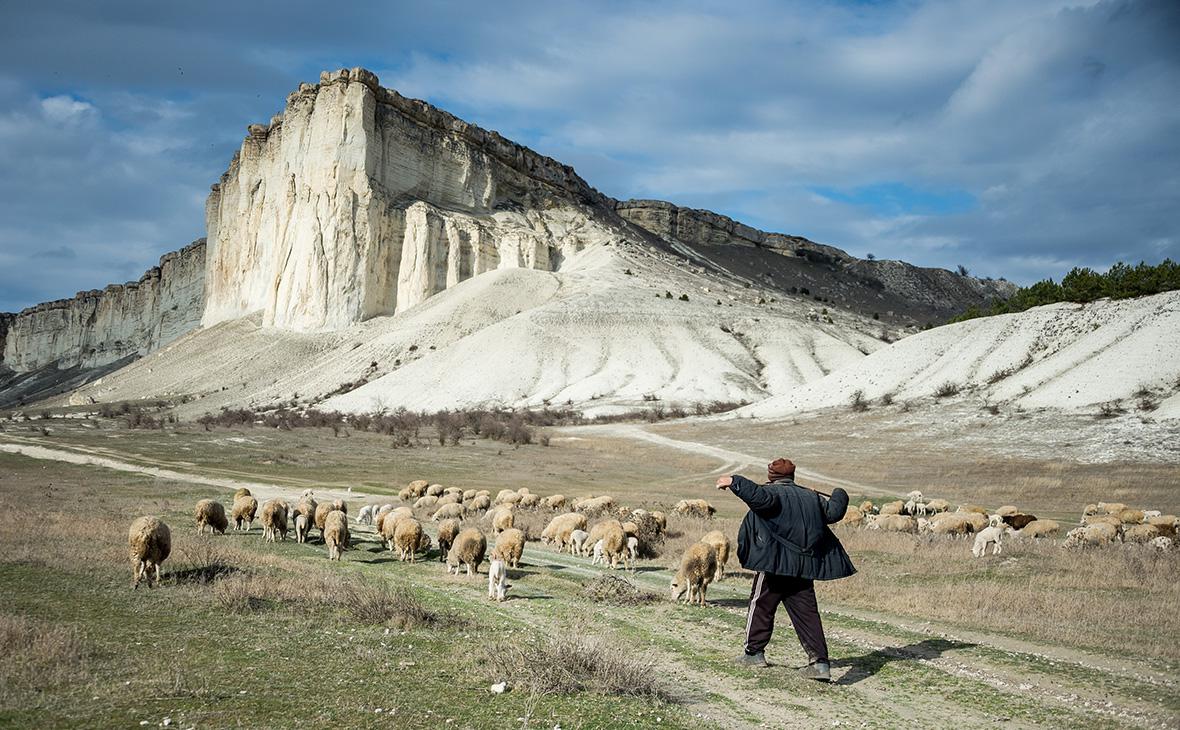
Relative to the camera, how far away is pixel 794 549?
882 centimetres

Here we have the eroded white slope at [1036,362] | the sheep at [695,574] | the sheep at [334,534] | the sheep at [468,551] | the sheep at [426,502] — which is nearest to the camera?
the sheep at [695,574]

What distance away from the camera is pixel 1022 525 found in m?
22.5

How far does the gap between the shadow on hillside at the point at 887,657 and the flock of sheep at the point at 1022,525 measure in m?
7.89

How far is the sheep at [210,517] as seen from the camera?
19064mm

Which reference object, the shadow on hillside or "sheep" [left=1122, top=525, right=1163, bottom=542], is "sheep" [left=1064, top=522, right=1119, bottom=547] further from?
the shadow on hillside

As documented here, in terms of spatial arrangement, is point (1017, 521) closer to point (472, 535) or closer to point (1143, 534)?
point (1143, 534)

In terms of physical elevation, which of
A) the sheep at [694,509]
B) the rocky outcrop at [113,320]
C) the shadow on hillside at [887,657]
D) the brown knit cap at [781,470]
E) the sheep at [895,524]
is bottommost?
the shadow on hillside at [887,657]

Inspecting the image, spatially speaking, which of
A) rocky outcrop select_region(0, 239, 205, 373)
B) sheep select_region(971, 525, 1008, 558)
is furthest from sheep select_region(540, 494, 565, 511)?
rocky outcrop select_region(0, 239, 205, 373)

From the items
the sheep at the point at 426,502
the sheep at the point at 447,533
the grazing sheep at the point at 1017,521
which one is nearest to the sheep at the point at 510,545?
the sheep at the point at 447,533

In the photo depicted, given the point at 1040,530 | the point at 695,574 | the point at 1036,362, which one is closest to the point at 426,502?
the point at 695,574

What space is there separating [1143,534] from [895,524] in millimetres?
5590

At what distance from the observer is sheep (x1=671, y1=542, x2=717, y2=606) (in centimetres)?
1288

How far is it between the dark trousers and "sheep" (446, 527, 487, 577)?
7022mm

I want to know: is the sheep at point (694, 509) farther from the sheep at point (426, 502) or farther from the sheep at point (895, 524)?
the sheep at point (426, 502)
